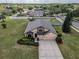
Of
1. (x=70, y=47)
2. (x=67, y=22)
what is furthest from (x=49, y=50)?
(x=67, y=22)

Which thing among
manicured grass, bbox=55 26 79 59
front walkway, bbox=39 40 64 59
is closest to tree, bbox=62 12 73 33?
manicured grass, bbox=55 26 79 59

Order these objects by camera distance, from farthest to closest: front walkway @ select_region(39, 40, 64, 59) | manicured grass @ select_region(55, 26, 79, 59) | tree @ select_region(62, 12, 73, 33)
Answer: tree @ select_region(62, 12, 73, 33) → manicured grass @ select_region(55, 26, 79, 59) → front walkway @ select_region(39, 40, 64, 59)

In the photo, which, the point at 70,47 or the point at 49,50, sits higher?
the point at 49,50

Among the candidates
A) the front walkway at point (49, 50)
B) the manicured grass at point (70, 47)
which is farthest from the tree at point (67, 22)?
the front walkway at point (49, 50)

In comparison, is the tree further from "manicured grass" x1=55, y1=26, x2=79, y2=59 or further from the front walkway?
the front walkway

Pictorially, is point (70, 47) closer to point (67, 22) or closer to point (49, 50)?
point (49, 50)

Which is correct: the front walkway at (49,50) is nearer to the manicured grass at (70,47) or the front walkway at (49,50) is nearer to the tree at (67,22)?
the manicured grass at (70,47)

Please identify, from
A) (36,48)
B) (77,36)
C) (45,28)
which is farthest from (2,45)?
(77,36)

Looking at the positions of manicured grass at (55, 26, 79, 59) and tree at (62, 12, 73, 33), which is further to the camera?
tree at (62, 12, 73, 33)

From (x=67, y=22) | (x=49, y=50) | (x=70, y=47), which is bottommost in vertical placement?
(x=70, y=47)
